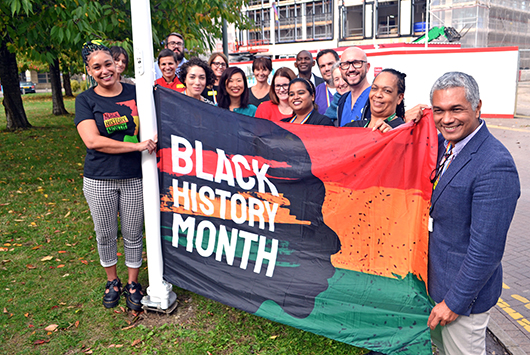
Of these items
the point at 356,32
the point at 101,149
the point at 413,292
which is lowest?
the point at 413,292

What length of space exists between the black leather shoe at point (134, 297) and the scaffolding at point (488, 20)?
3714 cm

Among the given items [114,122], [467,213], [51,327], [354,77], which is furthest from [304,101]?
[51,327]

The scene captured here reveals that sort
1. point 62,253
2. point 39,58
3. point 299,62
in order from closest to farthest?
1. point 62,253
2. point 299,62
3. point 39,58

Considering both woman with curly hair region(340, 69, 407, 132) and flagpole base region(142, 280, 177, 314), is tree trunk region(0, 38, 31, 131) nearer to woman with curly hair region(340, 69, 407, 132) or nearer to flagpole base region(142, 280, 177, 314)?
flagpole base region(142, 280, 177, 314)

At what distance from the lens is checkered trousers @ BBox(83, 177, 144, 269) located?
353 centimetres

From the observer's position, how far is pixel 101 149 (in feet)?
11.1

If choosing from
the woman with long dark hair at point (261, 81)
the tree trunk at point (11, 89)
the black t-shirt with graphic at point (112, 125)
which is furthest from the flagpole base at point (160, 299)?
the tree trunk at point (11, 89)

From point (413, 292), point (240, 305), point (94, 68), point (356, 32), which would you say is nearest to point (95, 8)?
point (94, 68)

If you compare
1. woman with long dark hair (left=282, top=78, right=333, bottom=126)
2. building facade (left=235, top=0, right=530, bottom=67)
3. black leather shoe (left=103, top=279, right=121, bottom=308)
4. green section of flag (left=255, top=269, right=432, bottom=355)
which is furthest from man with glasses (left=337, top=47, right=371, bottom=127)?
building facade (left=235, top=0, right=530, bottom=67)

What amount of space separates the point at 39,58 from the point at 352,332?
6.69 m

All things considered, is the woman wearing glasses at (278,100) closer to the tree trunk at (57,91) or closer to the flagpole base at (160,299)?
the flagpole base at (160,299)

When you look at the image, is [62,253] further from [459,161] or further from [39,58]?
[459,161]

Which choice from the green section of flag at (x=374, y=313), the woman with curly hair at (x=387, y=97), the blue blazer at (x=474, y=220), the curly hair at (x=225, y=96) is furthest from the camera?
the curly hair at (x=225, y=96)

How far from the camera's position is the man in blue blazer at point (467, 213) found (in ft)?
6.45
